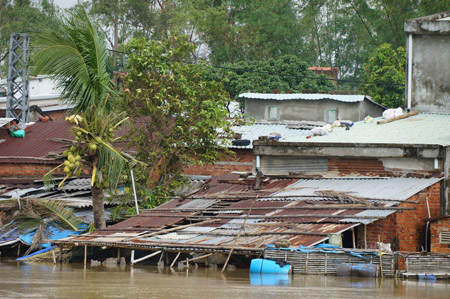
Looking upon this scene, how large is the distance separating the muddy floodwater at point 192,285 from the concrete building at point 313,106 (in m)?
15.7

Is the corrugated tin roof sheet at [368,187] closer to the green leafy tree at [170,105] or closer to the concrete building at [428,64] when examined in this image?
the green leafy tree at [170,105]

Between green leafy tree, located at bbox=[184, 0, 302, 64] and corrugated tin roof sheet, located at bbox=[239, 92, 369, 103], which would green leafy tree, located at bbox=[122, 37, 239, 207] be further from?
green leafy tree, located at bbox=[184, 0, 302, 64]

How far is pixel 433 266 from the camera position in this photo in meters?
17.2

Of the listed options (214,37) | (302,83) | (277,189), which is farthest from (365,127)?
(214,37)

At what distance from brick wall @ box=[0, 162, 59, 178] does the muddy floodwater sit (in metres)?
10.3

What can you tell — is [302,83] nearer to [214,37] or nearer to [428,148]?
[214,37]

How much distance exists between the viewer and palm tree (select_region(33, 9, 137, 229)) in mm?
21203

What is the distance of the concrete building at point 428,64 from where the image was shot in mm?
24953

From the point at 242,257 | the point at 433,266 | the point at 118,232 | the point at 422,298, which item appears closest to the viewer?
the point at 422,298

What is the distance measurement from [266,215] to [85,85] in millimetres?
5921

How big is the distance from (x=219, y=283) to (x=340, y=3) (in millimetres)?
38622

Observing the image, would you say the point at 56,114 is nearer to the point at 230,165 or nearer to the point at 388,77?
the point at 230,165

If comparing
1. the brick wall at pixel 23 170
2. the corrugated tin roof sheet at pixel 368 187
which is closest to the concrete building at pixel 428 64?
the corrugated tin roof sheet at pixel 368 187

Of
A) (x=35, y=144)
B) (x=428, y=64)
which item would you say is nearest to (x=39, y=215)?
(x=35, y=144)
